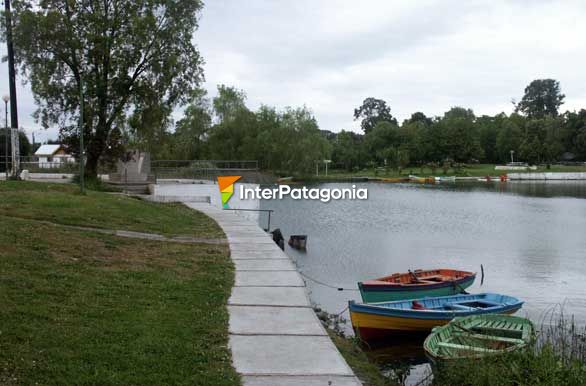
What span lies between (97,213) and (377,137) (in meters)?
108

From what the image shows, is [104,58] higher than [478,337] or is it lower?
higher

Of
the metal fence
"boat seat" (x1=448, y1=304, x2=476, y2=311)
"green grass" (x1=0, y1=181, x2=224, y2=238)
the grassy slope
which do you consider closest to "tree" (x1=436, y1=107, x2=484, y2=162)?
the metal fence

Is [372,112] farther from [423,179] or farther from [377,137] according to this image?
[423,179]

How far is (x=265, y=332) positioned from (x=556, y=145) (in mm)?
115187

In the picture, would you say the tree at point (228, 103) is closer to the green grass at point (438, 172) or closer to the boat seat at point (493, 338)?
the green grass at point (438, 172)

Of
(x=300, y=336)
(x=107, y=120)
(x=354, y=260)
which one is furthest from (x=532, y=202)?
(x=300, y=336)

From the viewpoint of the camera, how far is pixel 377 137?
402 feet

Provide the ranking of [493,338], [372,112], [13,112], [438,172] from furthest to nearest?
1. [372,112]
2. [438,172]
3. [13,112]
4. [493,338]

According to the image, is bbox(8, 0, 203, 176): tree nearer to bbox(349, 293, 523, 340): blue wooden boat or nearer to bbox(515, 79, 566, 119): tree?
bbox(349, 293, 523, 340): blue wooden boat

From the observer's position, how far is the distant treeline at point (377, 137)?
8325cm

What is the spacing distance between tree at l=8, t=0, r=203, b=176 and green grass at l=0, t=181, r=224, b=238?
8.63m

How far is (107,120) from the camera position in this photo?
3127cm

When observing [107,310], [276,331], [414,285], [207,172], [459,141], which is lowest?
[414,285]

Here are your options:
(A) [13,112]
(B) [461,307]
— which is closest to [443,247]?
(B) [461,307]
